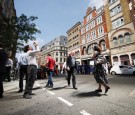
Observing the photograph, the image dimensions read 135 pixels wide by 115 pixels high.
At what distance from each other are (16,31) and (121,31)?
21.4 m

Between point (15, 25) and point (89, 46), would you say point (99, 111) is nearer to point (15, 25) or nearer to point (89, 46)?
point (15, 25)

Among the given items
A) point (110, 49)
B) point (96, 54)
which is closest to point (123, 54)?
point (110, 49)

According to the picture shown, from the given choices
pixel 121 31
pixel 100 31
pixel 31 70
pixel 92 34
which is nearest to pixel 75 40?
pixel 92 34

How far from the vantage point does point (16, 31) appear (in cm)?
1872

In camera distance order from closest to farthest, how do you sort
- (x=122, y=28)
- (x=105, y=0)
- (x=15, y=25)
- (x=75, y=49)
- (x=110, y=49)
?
(x=15, y=25) → (x=122, y=28) → (x=110, y=49) → (x=105, y=0) → (x=75, y=49)

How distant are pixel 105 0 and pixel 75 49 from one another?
18.5 metres

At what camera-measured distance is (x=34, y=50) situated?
5559 mm

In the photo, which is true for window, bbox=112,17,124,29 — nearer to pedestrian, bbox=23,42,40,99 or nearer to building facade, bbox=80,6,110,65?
building facade, bbox=80,6,110,65

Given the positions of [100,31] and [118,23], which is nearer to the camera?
[118,23]

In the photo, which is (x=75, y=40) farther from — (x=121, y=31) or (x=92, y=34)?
(x=121, y=31)

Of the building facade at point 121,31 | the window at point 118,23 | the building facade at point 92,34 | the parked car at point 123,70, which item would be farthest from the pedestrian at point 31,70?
the building facade at point 92,34

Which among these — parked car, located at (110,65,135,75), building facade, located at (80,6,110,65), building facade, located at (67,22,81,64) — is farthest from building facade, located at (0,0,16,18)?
building facade, located at (80,6,110,65)

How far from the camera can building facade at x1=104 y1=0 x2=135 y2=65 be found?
27.8 meters

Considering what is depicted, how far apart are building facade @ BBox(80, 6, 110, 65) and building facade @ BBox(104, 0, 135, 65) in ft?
5.61
